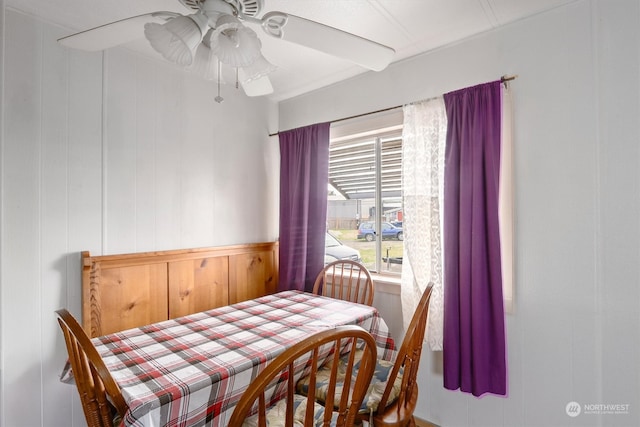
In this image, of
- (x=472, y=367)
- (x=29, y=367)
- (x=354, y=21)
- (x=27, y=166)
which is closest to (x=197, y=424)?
(x=29, y=367)

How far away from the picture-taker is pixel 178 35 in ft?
3.49

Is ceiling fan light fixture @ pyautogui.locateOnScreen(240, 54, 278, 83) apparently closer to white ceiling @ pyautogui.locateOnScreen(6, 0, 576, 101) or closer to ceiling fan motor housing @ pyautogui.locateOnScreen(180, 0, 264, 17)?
ceiling fan motor housing @ pyautogui.locateOnScreen(180, 0, 264, 17)

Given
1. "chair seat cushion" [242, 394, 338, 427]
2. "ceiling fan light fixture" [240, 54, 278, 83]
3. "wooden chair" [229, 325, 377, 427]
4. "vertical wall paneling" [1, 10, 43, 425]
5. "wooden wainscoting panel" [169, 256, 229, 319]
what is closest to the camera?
"wooden chair" [229, 325, 377, 427]

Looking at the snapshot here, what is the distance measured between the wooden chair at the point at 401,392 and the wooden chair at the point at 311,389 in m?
0.13

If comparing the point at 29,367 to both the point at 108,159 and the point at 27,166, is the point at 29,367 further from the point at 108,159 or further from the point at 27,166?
the point at 108,159

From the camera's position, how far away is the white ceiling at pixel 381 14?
1.60 m

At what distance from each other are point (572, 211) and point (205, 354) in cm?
189

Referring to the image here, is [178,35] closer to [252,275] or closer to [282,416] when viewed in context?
[282,416]

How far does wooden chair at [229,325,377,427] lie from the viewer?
31.6 inches

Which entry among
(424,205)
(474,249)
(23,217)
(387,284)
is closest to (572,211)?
(474,249)

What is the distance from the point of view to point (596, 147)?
60.0 inches

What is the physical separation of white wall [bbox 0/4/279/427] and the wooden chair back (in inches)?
67.6

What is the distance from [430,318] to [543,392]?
2.14ft

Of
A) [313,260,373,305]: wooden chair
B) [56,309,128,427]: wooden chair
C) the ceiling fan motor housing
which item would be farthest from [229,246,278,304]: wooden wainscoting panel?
the ceiling fan motor housing
